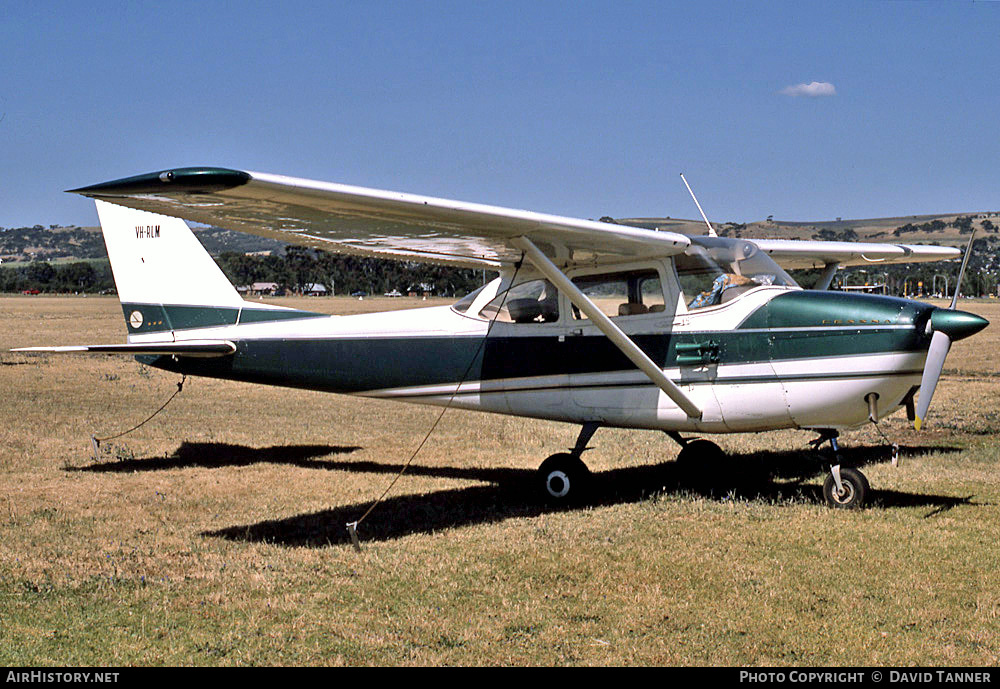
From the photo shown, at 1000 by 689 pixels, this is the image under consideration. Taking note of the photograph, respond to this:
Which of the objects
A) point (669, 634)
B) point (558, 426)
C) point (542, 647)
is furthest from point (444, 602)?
point (558, 426)

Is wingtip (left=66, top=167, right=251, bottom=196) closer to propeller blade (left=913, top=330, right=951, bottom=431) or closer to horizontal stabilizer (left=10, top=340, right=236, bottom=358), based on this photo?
horizontal stabilizer (left=10, top=340, right=236, bottom=358)

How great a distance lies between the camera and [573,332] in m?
8.29

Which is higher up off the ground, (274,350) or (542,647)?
(274,350)

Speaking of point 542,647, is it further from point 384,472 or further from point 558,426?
point 558,426

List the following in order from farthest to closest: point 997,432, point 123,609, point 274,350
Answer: point 997,432 < point 274,350 < point 123,609

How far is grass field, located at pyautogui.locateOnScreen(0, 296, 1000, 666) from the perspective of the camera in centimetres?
479

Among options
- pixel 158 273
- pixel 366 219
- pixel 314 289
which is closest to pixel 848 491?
pixel 366 219

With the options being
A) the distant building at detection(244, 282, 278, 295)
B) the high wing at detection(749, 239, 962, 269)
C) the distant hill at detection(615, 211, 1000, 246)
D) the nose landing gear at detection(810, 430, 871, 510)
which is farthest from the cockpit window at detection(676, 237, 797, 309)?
the distant hill at detection(615, 211, 1000, 246)

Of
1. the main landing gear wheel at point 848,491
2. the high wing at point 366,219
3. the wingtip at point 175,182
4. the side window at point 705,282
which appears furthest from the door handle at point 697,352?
the wingtip at point 175,182

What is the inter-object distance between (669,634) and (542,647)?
2.31 ft

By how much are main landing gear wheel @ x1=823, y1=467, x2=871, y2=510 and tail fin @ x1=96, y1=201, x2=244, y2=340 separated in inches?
254

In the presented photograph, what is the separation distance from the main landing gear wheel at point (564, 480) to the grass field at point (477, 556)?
0.21 m

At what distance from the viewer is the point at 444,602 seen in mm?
5484

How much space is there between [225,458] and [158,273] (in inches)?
89.3
